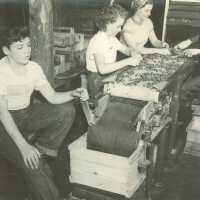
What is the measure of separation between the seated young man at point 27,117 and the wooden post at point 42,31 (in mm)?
1363

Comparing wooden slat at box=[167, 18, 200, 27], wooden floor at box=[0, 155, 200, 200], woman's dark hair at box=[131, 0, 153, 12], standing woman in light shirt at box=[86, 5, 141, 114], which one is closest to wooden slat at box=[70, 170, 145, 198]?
wooden floor at box=[0, 155, 200, 200]

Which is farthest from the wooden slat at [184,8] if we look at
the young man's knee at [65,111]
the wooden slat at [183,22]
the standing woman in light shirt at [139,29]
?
the young man's knee at [65,111]

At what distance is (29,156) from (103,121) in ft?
2.50

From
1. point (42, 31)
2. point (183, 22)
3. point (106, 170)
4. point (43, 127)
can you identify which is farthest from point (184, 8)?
point (106, 170)

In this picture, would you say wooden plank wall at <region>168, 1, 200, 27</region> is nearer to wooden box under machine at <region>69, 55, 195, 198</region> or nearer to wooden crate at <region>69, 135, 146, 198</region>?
wooden box under machine at <region>69, 55, 195, 198</region>

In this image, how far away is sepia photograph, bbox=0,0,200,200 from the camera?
3.61 metres

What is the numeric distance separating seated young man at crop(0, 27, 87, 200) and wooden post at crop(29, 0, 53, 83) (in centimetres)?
136

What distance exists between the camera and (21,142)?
362cm

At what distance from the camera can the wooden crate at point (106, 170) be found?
3.49 meters

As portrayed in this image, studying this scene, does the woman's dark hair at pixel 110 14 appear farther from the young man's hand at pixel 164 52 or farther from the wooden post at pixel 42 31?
the young man's hand at pixel 164 52

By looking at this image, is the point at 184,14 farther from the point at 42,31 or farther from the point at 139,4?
the point at 42,31

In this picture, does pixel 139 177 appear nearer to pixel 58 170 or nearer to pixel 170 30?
pixel 58 170

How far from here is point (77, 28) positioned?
922cm

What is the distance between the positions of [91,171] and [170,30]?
5691 millimetres
